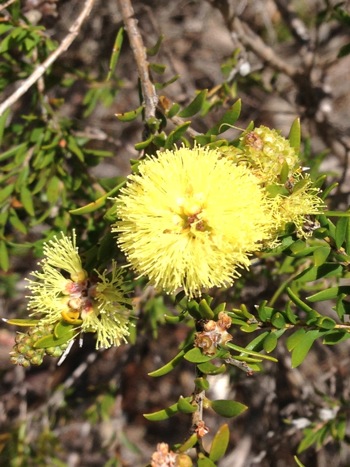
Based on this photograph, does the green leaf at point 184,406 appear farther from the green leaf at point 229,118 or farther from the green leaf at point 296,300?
the green leaf at point 229,118

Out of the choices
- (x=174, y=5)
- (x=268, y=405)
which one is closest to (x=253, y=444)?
(x=268, y=405)

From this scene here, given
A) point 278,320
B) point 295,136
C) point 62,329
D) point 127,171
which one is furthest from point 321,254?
point 127,171

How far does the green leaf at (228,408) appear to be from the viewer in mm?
1163

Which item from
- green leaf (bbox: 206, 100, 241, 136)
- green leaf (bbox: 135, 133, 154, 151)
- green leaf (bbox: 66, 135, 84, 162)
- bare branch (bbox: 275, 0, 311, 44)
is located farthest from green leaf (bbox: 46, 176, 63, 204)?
bare branch (bbox: 275, 0, 311, 44)

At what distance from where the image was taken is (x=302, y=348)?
1288mm

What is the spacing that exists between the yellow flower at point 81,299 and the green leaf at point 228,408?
0.28 meters

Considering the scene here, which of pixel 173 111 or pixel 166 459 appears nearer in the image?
pixel 166 459

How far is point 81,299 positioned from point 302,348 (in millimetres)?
522

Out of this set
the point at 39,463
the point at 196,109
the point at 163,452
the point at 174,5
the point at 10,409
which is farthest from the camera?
the point at 174,5

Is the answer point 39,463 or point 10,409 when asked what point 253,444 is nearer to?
point 39,463

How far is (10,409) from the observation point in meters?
3.52

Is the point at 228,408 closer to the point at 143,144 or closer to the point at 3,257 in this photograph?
the point at 143,144

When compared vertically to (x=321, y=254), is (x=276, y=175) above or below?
above

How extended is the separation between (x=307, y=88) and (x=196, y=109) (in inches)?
63.6
